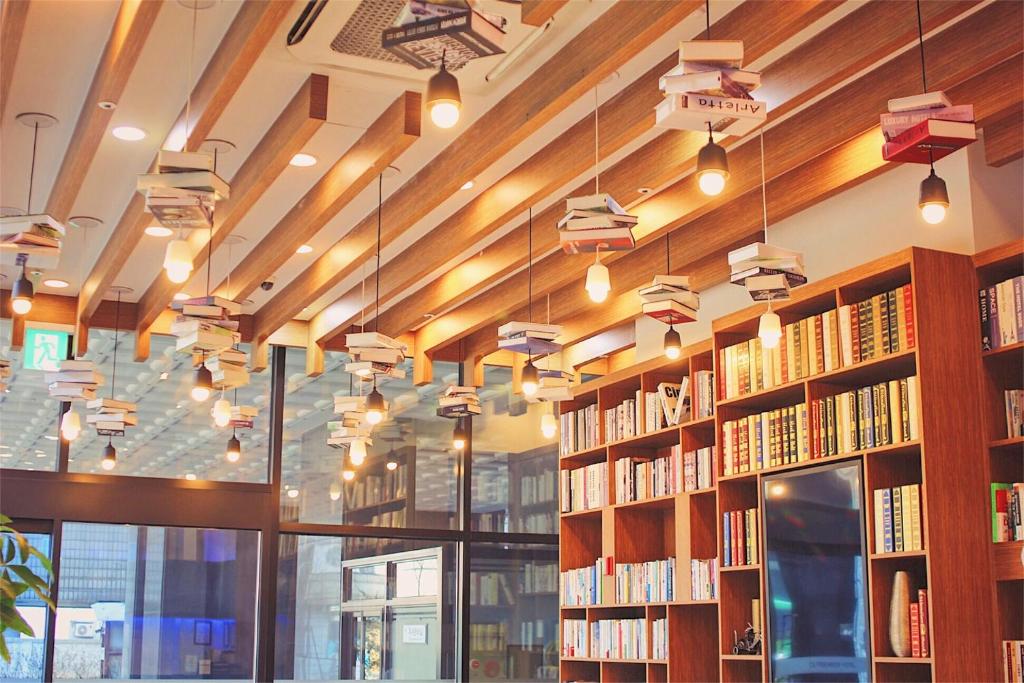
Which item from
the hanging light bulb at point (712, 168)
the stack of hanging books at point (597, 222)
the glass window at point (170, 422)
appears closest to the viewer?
the hanging light bulb at point (712, 168)

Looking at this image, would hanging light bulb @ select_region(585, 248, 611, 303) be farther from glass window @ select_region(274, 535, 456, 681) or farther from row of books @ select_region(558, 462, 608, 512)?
glass window @ select_region(274, 535, 456, 681)

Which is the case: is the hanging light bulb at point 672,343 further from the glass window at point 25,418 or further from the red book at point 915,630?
the glass window at point 25,418

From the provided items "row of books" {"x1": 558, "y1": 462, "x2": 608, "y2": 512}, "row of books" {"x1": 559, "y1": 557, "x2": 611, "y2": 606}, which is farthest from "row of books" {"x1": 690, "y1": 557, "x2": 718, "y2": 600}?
"row of books" {"x1": 558, "y1": 462, "x2": 608, "y2": 512}

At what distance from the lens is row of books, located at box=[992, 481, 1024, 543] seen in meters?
5.29

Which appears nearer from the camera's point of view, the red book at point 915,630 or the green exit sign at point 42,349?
the red book at point 915,630

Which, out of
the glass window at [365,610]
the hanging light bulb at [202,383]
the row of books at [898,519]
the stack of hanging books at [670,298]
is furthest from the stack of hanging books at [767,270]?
the glass window at [365,610]

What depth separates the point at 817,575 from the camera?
234 inches

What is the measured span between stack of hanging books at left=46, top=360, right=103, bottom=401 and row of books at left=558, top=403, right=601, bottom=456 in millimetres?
3266

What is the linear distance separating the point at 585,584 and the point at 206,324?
3.21 meters

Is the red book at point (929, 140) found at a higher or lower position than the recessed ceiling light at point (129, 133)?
lower

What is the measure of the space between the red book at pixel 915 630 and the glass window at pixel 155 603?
19.1 feet

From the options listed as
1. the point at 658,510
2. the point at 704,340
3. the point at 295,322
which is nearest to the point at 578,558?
the point at 658,510

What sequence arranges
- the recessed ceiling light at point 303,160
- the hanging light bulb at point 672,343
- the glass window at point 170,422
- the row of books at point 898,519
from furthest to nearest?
the glass window at point 170,422, the hanging light bulb at point 672,343, the recessed ceiling light at point 303,160, the row of books at point 898,519

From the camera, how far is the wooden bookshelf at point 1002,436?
5.31 m
